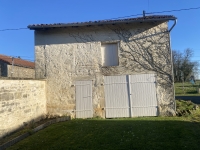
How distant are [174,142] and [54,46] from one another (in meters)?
7.05

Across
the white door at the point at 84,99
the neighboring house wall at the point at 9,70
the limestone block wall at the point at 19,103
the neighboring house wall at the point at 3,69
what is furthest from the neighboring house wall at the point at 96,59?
the neighboring house wall at the point at 3,69

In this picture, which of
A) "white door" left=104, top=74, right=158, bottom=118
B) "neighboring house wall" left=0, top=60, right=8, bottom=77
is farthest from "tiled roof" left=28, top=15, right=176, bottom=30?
"neighboring house wall" left=0, top=60, right=8, bottom=77

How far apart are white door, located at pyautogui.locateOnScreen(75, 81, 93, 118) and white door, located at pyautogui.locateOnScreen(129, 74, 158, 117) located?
2086 mm

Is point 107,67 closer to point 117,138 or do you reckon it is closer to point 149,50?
point 149,50

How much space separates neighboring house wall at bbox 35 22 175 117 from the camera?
888cm

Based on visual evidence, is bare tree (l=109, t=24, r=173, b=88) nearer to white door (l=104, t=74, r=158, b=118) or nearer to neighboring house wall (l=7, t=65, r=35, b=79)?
white door (l=104, t=74, r=158, b=118)

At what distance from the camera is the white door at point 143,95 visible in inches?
346

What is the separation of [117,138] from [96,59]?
470cm

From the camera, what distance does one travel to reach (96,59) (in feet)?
29.8

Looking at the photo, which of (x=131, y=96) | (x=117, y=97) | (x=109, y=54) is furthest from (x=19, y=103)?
(x=131, y=96)

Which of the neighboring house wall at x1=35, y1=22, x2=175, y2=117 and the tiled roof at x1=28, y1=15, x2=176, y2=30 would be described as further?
the neighboring house wall at x1=35, y1=22, x2=175, y2=117

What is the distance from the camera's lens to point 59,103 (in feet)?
29.9

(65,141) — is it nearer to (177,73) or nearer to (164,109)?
(164,109)

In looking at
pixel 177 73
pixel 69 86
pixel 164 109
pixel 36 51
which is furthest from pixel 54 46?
pixel 177 73
